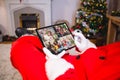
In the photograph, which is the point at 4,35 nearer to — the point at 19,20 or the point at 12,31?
the point at 12,31

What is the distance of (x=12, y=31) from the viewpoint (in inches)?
169

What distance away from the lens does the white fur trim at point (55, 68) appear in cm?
87

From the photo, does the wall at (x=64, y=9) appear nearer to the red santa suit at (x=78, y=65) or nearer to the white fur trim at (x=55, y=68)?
the red santa suit at (x=78, y=65)

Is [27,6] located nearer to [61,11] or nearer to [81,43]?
[61,11]

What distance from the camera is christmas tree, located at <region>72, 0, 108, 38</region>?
3490 mm

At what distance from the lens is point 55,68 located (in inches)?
35.9

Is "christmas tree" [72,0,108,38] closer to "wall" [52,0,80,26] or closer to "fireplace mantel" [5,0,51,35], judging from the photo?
"wall" [52,0,80,26]

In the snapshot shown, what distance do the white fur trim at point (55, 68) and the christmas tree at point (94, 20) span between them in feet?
8.52

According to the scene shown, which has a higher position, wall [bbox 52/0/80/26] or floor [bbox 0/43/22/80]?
wall [bbox 52/0/80/26]

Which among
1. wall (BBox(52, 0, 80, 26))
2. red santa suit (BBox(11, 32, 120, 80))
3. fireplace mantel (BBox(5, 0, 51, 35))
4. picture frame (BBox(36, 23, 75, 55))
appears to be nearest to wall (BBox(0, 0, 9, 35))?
fireplace mantel (BBox(5, 0, 51, 35))

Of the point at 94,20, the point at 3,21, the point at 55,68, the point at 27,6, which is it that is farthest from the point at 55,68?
the point at 3,21

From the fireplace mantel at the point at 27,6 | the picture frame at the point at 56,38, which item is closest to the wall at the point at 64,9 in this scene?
the fireplace mantel at the point at 27,6

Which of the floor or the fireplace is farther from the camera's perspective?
the fireplace

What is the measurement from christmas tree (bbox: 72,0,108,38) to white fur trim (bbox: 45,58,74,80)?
260 centimetres
